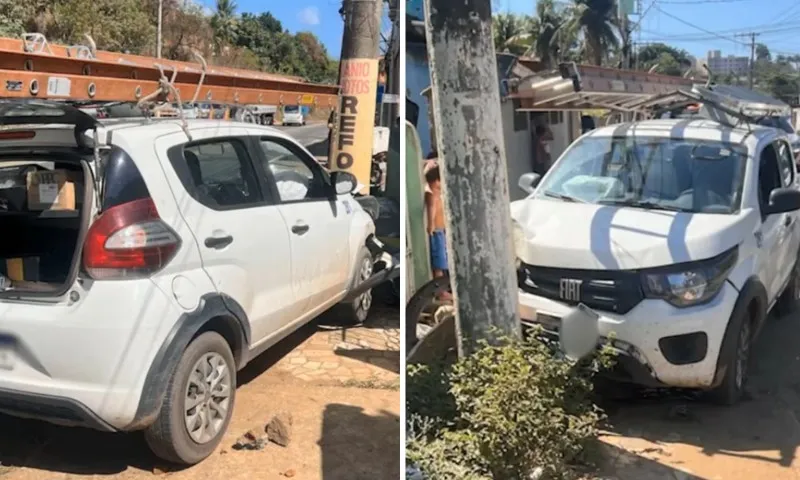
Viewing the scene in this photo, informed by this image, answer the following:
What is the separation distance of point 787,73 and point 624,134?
17.0 feet

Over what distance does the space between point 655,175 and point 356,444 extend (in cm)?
250

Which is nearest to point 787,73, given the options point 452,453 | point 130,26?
point 452,453

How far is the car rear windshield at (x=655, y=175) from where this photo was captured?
464cm

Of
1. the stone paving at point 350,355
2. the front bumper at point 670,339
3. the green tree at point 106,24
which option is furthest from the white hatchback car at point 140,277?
the green tree at point 106,24

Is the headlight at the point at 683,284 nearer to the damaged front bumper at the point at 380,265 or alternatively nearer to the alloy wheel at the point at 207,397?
the alloy wheel at the point at 207,397

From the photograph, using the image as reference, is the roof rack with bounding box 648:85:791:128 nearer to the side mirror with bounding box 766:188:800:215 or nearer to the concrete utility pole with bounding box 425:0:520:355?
the side mirror with bounding box 766:188:800:215

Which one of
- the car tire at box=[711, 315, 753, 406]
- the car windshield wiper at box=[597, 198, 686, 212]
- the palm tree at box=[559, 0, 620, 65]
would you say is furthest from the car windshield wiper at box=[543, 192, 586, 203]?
the palm tree at box=[559, 0, 620, 65]

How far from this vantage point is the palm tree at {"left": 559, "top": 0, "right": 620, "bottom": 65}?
8.17 metres

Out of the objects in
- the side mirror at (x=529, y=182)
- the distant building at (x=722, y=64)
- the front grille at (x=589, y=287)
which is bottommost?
the front grille at (x=589, y=287)

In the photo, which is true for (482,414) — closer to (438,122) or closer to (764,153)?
(438,122)

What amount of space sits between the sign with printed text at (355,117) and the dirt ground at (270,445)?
2.25 m

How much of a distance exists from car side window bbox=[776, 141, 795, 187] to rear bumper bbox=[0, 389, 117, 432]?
4812mm

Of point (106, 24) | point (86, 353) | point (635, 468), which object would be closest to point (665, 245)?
point (635, 468)

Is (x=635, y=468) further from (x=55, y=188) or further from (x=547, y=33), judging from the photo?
(x=547, y=33)
